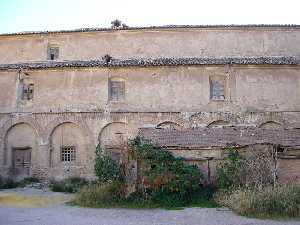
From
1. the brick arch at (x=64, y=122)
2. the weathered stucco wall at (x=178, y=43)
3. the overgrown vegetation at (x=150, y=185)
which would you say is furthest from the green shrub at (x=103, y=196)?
the weathered stucco wall at (x=178, y=43)

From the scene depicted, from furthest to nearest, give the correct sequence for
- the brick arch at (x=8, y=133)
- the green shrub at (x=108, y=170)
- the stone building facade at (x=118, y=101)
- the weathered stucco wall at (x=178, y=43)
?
the weathered stucco wall at (x=178, y=43), the brick arch at (x=8, y=133), the stone building facade at (x=118, y=101), the green shrub at (x=108, y=170)

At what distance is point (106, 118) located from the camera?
2761 centimetres

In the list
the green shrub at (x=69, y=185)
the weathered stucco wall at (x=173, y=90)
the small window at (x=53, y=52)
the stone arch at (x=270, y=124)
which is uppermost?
the small window at (x=53, y=52)

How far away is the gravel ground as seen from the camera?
14961 mm

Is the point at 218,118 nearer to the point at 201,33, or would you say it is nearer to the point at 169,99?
the point at 169,99

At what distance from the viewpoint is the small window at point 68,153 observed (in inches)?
1102

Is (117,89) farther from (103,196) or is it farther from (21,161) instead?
(103,196)

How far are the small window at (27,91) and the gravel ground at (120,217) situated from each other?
11.6m

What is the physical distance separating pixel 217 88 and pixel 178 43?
4589 mm

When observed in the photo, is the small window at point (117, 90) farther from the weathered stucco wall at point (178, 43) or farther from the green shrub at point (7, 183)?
the green shrub at point (7, 183)

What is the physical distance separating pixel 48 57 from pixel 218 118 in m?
12.6

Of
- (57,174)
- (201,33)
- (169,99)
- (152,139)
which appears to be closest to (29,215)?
(152,139)

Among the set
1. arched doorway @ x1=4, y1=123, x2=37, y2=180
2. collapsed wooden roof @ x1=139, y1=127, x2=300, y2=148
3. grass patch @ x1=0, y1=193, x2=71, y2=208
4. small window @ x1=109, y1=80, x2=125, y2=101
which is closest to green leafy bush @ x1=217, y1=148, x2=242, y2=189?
collapsed wooden roof @ x1=139, y1=127, x2=300, y2=148

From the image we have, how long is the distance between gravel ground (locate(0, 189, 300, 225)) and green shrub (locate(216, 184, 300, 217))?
1.75 ft
